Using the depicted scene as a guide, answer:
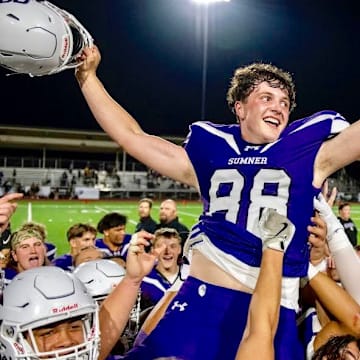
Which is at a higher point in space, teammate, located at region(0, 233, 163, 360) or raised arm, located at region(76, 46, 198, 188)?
raised arm, located at region(76, 46, 198, 188)

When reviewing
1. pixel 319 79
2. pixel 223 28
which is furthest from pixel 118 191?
pixel 319 79

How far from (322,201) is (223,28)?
37544 millimetres

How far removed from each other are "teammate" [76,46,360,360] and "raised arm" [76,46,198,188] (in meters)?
0.11

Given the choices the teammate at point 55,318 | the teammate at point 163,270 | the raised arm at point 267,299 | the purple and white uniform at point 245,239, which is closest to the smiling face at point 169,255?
the teammate at point 163,270

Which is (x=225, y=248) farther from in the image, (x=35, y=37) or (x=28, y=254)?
(x=28, y=254)

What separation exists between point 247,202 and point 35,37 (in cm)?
110

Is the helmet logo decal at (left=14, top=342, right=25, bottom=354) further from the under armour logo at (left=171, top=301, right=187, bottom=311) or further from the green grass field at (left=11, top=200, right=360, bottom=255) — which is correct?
the green grass field at (left=11, top=200, right=360, bottom=255)

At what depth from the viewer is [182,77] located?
44219 mm

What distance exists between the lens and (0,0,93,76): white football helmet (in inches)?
87.7

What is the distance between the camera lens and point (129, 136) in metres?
2.51

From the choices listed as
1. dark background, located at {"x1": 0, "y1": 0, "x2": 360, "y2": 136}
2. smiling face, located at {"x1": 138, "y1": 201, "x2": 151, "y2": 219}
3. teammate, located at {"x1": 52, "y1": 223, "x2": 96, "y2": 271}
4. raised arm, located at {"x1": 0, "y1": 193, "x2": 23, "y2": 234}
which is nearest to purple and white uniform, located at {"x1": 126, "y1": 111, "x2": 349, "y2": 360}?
raised arm, located at {"x1": 0, "y1": 193, "x2": 23, "y2": 234}

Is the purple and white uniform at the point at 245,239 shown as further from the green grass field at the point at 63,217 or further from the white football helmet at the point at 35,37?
the green grass field at the point at 63,217

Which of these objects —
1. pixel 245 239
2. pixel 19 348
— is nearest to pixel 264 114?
pixel 245 239

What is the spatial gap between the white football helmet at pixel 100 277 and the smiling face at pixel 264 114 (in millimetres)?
1056
